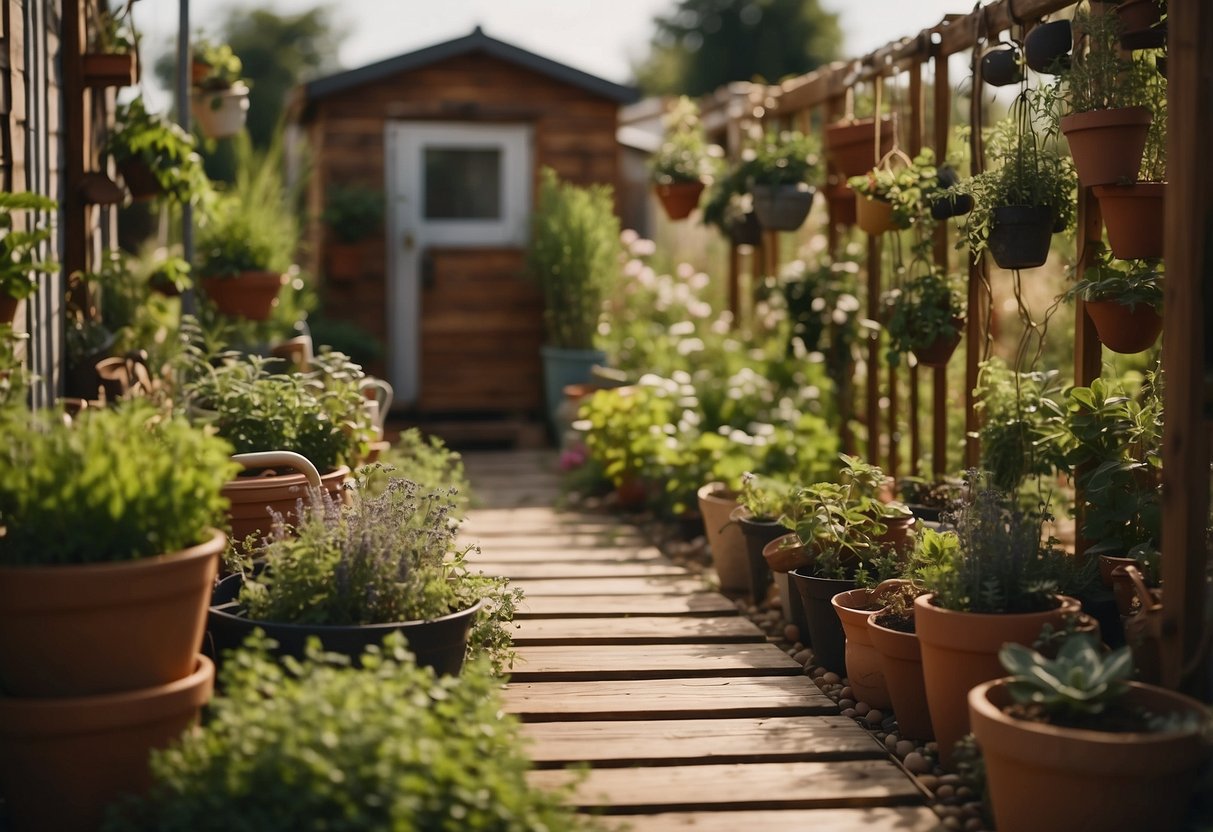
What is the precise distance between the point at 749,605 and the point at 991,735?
7.06ft

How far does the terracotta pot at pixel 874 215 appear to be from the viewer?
5113mm

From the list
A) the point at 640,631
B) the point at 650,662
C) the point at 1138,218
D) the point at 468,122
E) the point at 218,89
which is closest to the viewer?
the point at 1138,218

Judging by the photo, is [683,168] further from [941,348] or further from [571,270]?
[941,348]

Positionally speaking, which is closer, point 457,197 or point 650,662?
point 650,662

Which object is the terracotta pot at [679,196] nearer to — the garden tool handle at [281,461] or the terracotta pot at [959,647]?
the garden tool handle at [281,461]

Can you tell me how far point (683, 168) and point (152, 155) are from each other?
3.15 metres

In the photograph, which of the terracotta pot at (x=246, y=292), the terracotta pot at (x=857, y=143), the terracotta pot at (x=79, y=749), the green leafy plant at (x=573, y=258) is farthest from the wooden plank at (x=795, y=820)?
the green leafy plant at (x=573, y=258)

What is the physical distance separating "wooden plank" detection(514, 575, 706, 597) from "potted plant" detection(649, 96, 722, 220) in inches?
118

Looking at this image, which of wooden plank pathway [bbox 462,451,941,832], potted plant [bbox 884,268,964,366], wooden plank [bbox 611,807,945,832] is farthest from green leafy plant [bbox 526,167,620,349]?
wooden plank [bbox 611,807,945,832]

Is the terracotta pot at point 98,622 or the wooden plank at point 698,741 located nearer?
the terracotta pot at point 98,622

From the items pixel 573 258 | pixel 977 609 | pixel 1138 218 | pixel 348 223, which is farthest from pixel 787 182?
pixel 977 609

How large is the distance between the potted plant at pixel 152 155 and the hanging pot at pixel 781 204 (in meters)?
2.42

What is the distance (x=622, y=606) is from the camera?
4793 millimetres

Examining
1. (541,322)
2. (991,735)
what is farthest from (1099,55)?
(541,322)
